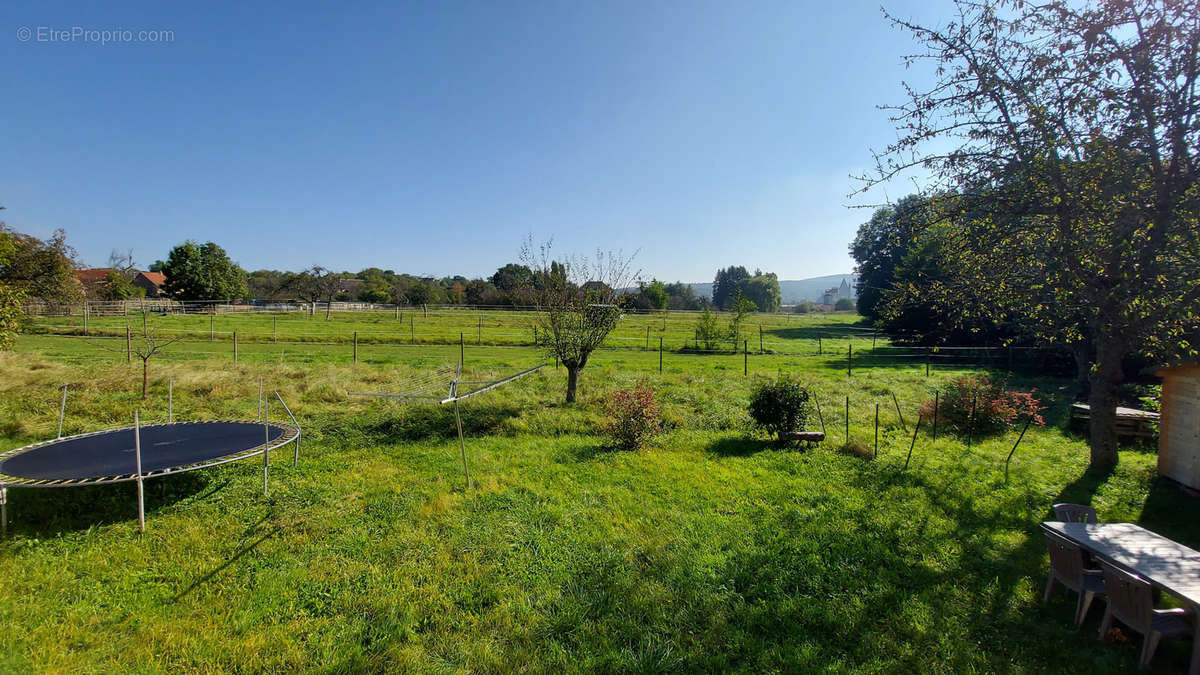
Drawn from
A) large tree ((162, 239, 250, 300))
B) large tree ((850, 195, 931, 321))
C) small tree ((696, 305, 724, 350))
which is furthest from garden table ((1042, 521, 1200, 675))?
large tree ((162, 239, 250, 300))

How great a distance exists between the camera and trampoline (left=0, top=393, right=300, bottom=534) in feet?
18.2

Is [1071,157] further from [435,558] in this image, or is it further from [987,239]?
[435,558]

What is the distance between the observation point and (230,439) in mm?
7539

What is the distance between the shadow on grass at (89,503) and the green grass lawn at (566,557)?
0.04 metres

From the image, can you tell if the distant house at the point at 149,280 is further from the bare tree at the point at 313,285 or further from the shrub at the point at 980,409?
the shrub at the point at 980,409

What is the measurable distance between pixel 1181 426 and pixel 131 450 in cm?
1601

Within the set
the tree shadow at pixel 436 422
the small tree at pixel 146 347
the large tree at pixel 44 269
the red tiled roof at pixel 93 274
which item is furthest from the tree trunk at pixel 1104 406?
the red tiled roof at pixel 93 274

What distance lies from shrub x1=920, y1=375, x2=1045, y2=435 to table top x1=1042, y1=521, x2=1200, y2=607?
22.0ft

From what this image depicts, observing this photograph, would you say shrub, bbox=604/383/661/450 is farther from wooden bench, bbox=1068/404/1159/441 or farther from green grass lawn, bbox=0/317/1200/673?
wooden bench, bbox=1068/404/1159/441

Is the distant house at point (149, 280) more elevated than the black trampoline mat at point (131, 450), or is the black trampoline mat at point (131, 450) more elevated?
the distant house at point (149, 280)

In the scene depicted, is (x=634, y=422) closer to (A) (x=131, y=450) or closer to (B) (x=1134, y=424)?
(A) (x=131, y=450)

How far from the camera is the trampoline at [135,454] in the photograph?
18.2ft

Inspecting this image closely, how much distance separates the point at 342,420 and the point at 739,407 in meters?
10.00

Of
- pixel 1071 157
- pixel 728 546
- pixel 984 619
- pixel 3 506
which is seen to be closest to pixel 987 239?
pixel 1071 157
